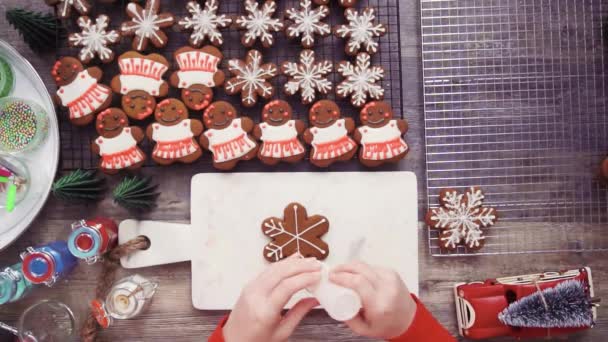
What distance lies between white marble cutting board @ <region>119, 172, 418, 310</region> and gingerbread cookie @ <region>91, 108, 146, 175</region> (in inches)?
6.9

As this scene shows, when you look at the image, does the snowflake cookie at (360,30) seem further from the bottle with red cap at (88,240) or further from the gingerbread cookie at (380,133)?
the bottle with red cap at (88,240)

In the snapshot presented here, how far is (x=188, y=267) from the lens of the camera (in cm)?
146

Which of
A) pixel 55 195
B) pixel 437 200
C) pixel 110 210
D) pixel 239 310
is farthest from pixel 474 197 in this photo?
pixel 55 195

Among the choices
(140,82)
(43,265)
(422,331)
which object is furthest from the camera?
(140,82)

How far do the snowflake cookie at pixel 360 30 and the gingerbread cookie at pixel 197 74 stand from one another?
1.17ft

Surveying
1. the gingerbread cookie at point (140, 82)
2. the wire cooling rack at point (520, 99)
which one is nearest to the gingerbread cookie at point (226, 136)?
the gingerbread cookie at point (140, 82)

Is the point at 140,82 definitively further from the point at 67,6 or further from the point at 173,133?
the point at 67,6

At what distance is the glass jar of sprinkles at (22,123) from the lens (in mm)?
1342

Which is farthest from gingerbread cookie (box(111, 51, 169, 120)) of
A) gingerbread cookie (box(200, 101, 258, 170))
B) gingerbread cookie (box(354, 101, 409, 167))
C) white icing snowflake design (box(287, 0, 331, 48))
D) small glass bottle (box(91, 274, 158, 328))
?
gingerbread cookie (box(354, 101, 409, 167))

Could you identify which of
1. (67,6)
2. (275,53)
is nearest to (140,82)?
(67,6)

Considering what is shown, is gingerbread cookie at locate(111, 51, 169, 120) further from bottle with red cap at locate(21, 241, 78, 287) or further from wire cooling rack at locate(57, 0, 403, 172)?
bottle with red cap at locate(21, 241, 78, 287)

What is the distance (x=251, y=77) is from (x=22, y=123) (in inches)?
25.7

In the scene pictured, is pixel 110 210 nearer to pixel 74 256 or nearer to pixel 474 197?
pixel 74 256

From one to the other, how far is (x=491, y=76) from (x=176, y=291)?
114cm
